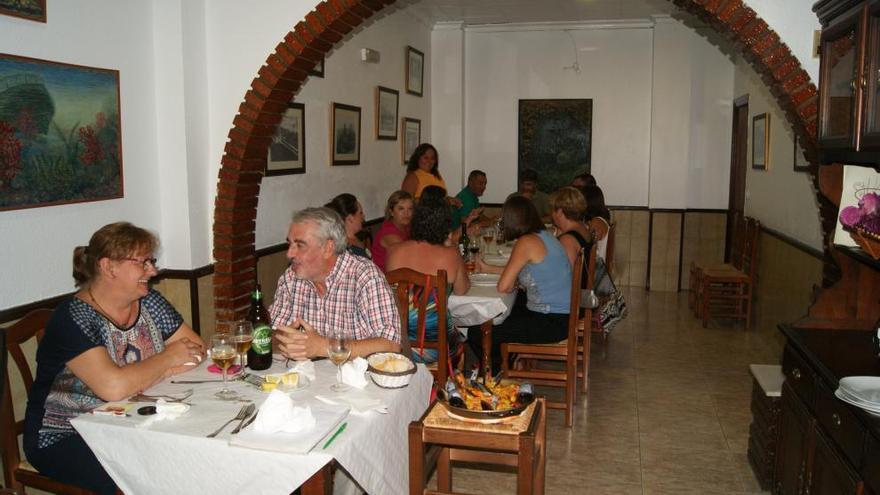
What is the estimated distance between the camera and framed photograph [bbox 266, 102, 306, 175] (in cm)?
516

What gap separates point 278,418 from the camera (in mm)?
2037

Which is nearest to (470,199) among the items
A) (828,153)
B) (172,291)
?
(172,291)

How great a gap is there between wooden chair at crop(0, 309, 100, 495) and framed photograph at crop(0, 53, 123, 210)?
77cm

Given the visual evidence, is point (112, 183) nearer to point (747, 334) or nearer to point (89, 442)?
point (89, 442)

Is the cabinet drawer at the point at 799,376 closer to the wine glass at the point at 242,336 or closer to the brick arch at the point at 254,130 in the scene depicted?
the brick arch at the point at 254,130

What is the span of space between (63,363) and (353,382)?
96cm

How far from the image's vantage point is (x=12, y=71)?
122 inches

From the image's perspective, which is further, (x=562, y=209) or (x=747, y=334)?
(x=747, y=334)

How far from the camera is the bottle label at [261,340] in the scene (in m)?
2.60

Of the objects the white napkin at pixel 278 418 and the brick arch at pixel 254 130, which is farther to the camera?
the brick arch at pixel 254 130

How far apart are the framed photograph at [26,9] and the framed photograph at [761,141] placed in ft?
18.6

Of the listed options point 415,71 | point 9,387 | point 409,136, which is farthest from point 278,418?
point 415,71

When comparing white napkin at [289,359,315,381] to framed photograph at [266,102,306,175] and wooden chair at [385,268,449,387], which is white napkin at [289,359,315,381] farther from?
framed photograph at [266,102,306,175]

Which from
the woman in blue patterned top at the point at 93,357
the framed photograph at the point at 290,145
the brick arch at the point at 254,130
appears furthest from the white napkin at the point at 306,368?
the framed photograph at the point at 290,145
